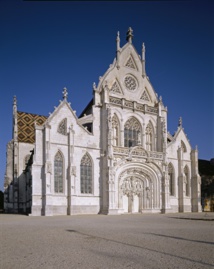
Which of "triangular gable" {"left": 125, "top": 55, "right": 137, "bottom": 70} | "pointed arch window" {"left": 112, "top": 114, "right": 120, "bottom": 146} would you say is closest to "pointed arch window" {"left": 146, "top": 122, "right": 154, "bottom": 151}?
"pointed arch window" {"left": 112, "top": 114, "right": 120, "bottom": 146}

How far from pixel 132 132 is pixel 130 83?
19.9ft

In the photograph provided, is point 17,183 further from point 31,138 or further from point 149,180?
point 149,180

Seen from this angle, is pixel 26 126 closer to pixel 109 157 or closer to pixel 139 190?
pixel 109 157

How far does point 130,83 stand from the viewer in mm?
33812

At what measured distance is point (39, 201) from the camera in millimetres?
25000

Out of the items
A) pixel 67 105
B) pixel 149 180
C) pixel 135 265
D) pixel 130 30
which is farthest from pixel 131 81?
pixel 135 265

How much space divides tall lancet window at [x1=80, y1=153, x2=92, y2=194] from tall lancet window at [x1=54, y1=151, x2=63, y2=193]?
7.04 ft

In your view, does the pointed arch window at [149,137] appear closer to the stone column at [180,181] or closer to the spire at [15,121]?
the stone column at [180,181]

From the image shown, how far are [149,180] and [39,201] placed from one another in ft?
40.5

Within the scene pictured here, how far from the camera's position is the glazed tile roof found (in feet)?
123

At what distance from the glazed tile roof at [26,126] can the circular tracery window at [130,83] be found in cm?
1335

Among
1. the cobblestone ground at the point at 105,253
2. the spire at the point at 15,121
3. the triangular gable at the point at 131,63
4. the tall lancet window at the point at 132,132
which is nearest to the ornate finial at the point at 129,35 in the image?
the triangular gable at the point at 131,63

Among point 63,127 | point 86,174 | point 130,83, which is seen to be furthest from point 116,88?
point 86,174

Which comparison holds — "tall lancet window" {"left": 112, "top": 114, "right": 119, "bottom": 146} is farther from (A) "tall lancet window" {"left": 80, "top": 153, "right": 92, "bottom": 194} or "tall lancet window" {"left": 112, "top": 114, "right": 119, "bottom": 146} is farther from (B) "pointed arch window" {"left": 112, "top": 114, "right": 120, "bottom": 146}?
(A) "tall lancet window" {"left": 80, "top": 153, "right": 92, "bottom": 194}
